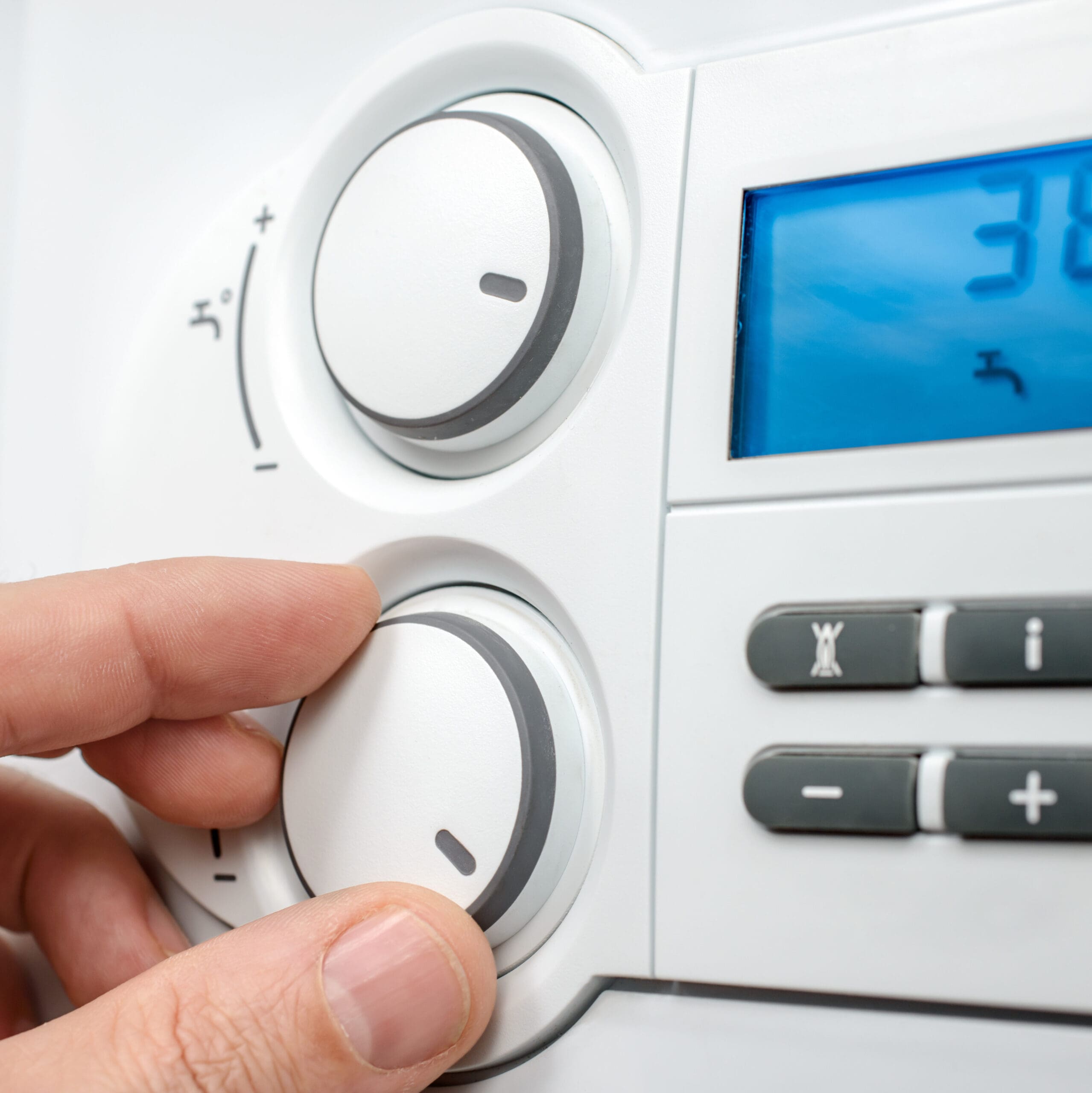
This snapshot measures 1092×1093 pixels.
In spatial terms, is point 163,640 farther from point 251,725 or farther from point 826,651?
point 826,651

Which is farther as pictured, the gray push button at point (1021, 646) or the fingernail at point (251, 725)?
the fingernail at point (251, 725)

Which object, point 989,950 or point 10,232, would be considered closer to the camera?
point 989,950

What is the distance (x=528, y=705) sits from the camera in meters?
0.31

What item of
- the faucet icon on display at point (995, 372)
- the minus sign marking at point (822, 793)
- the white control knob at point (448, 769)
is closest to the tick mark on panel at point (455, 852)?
the white control knob at point (448, 769)

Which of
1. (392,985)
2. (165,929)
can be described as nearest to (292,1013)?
(392,985)

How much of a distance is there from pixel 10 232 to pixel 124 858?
296 mm

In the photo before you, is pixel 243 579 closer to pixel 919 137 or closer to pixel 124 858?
pixel 124 858

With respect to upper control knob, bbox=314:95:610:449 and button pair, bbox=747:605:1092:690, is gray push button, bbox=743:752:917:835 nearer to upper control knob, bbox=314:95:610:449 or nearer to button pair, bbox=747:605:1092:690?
button pair, bbox=747:605:1092:690

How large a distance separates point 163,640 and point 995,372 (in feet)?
0.92

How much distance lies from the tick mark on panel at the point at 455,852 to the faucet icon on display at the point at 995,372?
0.21 m

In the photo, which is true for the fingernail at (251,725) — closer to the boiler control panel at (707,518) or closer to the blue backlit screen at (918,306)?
the boiler control panel at (707,518)

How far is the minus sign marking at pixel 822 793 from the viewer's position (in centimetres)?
28

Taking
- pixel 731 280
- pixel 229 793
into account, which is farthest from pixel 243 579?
pixel 731 280

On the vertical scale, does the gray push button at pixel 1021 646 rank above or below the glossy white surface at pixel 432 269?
below
